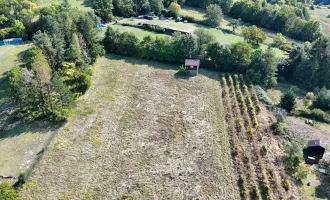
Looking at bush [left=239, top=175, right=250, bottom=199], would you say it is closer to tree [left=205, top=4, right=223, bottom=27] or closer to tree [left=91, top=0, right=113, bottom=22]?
tree [left=91, top=0, right=113, bottom=22]

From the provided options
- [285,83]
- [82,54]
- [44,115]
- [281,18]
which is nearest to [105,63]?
[82,54]

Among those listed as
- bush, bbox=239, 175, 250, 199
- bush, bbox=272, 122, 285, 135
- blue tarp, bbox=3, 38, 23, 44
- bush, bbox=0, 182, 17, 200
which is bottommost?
bush, bbox=239, 175, 250, 199

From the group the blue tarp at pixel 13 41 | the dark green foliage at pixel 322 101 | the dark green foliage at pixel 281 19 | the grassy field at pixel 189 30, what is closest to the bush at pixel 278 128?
the dark green foliage at pixel 322 101

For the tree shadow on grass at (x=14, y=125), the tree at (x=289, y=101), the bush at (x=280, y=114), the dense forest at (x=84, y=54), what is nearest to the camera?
the tree shadow on grass at (x=14, y=125)

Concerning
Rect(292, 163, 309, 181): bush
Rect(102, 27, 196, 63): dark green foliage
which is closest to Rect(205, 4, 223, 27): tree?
Rect(102, 27, 196, 63): dark green foliage

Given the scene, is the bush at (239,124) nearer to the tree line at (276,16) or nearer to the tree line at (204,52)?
the tree line at (204,52)

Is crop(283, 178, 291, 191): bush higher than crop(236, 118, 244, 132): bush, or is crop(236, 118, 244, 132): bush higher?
crop(236, 118, 244, 132): bush

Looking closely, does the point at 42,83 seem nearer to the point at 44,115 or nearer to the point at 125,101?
the point at 44,115
